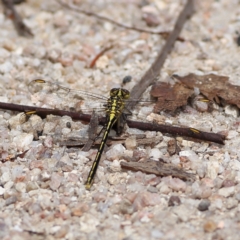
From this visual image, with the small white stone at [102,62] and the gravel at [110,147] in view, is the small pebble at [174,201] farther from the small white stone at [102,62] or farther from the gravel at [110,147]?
the small white stone at [102,62]

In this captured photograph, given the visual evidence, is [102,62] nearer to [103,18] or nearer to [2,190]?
[103,18]

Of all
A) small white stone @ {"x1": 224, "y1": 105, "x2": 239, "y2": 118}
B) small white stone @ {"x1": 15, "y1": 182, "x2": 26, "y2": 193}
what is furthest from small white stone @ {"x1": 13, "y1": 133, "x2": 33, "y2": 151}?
small white stone @ {"x1": 224, "y1": 105, "x2": 239, "y2": 118}

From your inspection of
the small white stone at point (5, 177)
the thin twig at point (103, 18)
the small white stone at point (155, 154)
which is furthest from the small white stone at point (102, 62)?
the small white stone at point (5, 177)

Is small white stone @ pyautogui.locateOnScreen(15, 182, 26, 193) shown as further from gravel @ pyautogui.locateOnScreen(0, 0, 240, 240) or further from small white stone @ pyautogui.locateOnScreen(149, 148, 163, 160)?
small white stone @ pyautogui.locateOnScreen(149, 148, 163, 160)

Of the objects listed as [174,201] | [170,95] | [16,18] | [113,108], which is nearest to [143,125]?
[113,108]

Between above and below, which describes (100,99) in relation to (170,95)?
below

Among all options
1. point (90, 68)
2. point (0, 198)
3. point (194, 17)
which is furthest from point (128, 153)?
point (194, 17)

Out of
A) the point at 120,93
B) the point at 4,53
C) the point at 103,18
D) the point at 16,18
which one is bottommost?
the point at 120,93
